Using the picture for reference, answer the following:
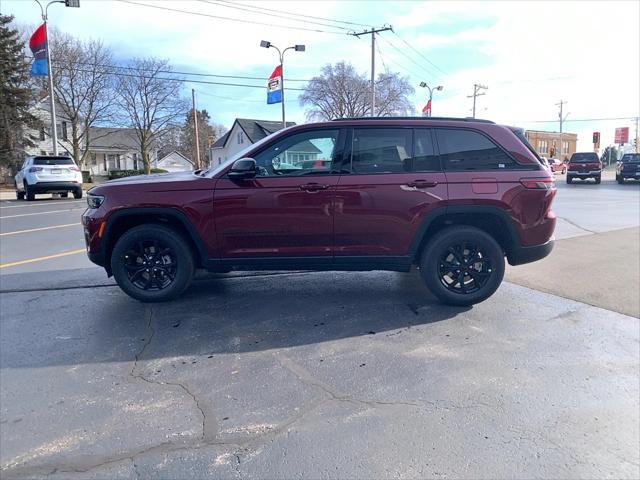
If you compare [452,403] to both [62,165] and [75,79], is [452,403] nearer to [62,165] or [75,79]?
[62,165]

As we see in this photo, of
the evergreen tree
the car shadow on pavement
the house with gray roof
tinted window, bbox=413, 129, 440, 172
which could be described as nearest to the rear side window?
the car shadow on pavement

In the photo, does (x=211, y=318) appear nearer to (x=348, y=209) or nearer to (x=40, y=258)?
(x=348, y=209)

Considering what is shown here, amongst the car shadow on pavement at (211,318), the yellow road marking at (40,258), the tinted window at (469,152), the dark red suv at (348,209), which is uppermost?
the tinted window at (469,152)

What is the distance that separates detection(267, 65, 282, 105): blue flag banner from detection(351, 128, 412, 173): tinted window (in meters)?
26.2

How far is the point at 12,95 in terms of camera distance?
126 feet

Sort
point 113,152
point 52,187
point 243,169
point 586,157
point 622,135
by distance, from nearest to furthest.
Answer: point 243,169 < point 52,187 < point 586,157 < point 113,152 < point 622,135

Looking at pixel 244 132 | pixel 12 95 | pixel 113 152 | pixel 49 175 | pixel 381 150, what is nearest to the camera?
pixel 381 150

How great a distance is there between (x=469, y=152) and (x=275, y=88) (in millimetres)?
26992

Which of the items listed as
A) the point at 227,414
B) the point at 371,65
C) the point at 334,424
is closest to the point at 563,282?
the point at 334,424

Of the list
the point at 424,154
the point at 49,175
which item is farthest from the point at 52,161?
the point at 424,154

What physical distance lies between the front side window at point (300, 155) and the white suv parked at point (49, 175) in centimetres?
1581

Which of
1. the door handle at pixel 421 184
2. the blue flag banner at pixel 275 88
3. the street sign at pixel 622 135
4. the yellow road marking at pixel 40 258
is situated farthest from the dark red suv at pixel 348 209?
the street sign at pixel 622 135

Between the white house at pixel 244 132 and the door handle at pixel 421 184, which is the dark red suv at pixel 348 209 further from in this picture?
the white house at pixel 244 132

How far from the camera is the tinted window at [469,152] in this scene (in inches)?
181
